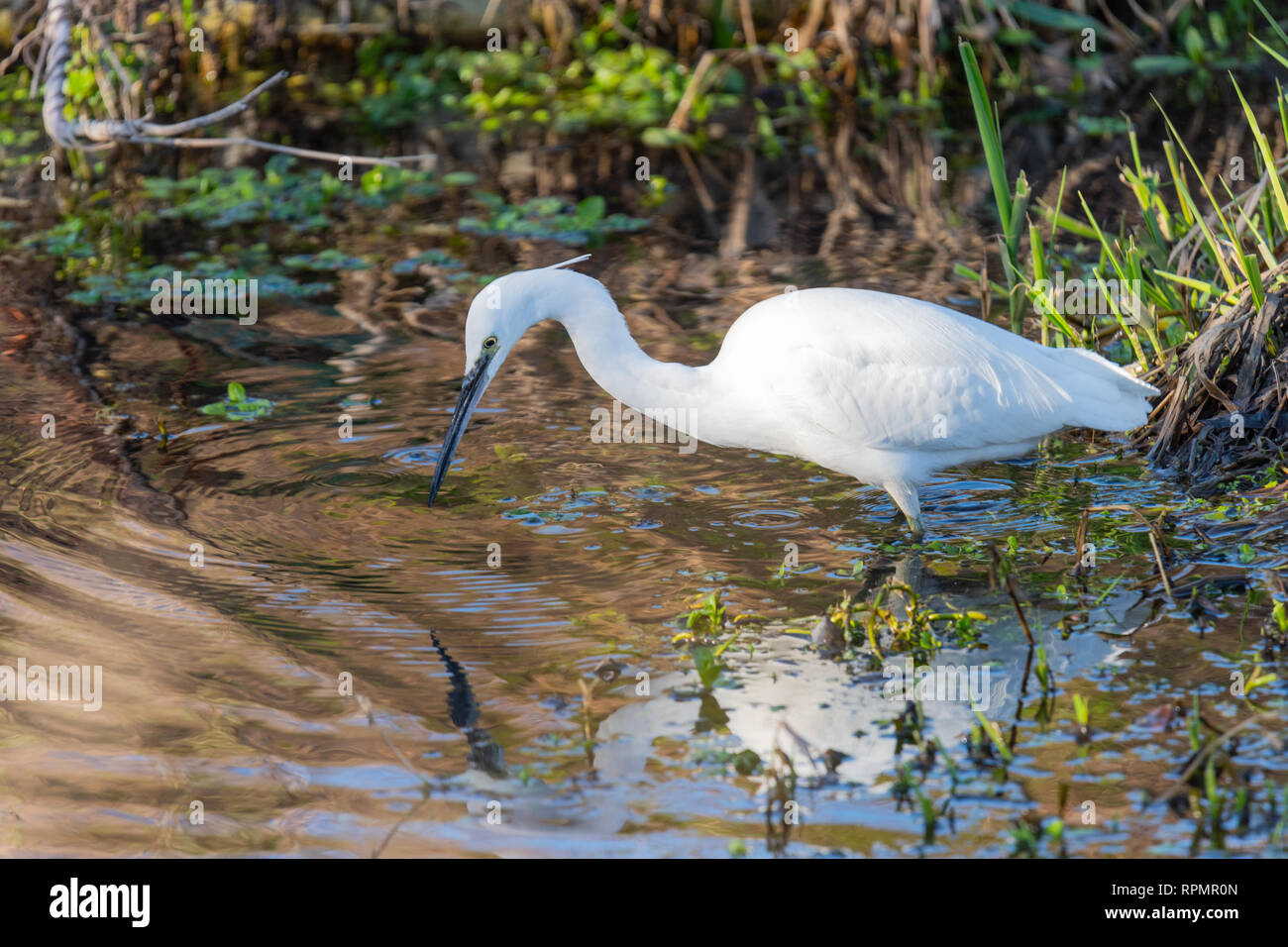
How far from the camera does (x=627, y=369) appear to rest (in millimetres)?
5117

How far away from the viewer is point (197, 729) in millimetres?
4191

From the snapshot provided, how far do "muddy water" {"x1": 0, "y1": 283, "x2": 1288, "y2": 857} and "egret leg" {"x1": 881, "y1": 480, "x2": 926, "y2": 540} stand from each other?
90 millimetres

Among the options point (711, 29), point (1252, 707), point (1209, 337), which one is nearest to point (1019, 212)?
point (1209, 337)

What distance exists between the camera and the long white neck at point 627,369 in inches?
198

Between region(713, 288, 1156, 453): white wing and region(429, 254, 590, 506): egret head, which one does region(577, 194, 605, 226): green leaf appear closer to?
region(713, 288, 1156, 453): white wing

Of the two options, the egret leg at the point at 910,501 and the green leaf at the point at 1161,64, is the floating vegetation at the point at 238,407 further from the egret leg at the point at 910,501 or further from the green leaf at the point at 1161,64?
the green leaf at the point at 1161,64

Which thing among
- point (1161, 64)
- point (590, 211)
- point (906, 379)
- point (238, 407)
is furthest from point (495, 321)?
point (1161, 64)

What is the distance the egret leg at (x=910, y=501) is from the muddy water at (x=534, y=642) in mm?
90

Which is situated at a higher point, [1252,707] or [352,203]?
[352,203]

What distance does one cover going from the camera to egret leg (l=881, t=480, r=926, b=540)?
518 cm

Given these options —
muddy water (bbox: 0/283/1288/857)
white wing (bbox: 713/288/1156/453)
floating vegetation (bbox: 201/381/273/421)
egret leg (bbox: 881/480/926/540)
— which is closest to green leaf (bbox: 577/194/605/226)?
muddy water (bbox: 0/283/1288/857)

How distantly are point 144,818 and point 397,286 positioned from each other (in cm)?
508

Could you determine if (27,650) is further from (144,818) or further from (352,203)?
(352,203)

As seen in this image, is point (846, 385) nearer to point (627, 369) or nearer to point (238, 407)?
point (627, 369)
